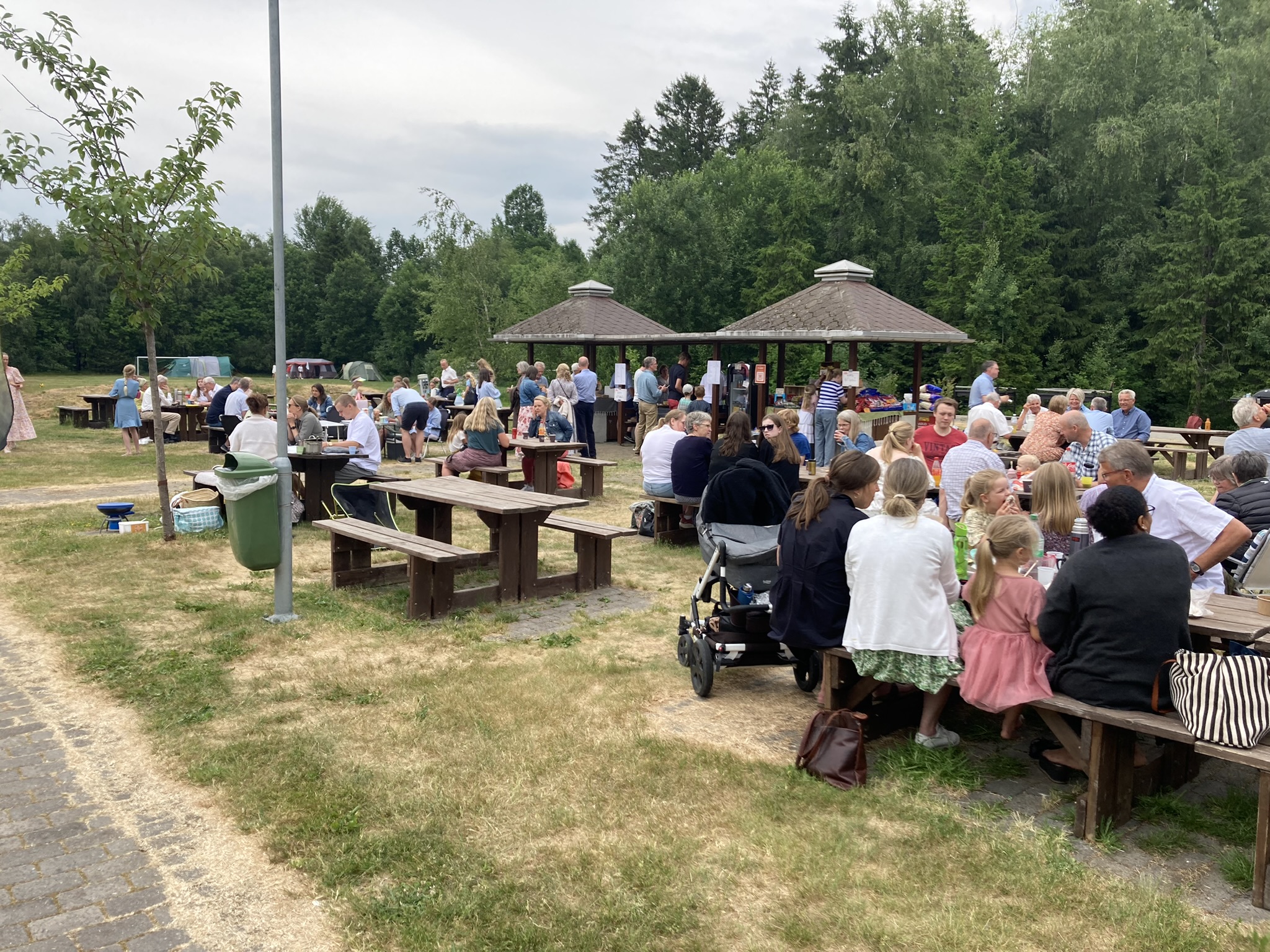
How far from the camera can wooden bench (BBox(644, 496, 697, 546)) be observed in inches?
397

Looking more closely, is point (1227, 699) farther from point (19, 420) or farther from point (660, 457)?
point (19, 420)

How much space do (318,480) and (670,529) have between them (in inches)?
151

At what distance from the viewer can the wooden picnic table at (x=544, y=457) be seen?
40.6 ft

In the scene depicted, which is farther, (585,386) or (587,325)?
(587,325)

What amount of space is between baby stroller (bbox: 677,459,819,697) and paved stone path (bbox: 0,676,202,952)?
2.89 meters

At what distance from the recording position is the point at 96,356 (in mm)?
51656

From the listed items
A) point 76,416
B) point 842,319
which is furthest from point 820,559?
point 76,416

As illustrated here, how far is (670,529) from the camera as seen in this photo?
10180 mm

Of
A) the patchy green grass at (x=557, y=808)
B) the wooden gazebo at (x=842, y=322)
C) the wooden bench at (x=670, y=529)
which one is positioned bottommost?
the patchy green grass at (x=557, y=808)

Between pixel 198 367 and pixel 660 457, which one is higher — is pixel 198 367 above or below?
above

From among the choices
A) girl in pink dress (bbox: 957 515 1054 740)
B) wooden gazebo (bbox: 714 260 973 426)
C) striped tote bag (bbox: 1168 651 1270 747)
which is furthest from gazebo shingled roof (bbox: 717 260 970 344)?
striped tote bag (bbox: 1168 651 1270 747)

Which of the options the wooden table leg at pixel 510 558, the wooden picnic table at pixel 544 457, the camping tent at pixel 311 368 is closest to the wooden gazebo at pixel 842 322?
the wooden picnic table at pixel 544 457

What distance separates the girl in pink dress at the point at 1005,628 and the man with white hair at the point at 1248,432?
428cm

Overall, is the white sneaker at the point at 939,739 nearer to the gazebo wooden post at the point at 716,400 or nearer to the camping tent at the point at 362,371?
the gazebo wooden post at the point at 716,400
